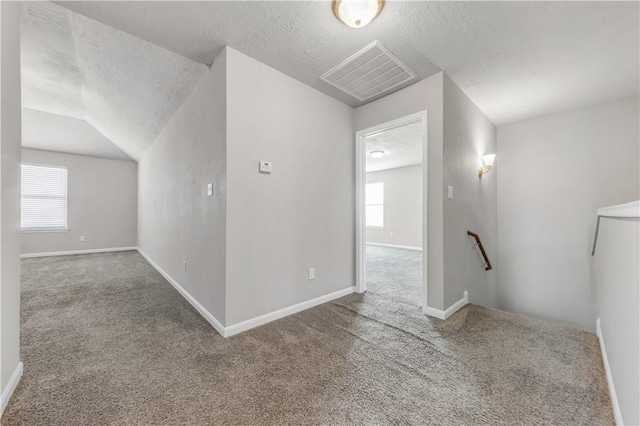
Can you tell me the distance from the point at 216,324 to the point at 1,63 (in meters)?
2.11

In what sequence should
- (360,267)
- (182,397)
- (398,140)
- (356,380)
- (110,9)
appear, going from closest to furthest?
(182,397)
(356,380)
(110,9)
(360,267)
(398,140)

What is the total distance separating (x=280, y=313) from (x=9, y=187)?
79.9 inches

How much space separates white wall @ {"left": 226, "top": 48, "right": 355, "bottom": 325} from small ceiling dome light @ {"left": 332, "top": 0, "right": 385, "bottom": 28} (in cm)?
94

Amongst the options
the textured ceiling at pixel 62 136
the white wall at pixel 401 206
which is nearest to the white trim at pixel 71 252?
the textured ceiling at pixel 62 136

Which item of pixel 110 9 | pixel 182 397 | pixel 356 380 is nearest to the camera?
pixel 182 397

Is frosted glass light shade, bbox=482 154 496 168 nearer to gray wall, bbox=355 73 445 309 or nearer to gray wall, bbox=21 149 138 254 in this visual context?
gray wall, bbox=355 73 445 309

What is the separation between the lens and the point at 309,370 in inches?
63.3

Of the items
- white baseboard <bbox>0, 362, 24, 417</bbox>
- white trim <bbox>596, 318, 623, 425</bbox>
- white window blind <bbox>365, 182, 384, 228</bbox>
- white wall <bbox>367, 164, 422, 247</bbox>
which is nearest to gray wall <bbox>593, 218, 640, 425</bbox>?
white trim <bbox>596, 318, 623, 425</bbox>

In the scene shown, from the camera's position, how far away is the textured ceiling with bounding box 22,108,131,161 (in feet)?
15.3

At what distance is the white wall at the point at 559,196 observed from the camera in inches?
119

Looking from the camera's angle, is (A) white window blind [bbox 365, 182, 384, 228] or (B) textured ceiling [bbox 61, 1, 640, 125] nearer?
(B) textured ceiling [bbox 61, 1, 640, 125]

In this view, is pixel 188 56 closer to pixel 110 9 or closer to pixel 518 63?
pixel 110 9

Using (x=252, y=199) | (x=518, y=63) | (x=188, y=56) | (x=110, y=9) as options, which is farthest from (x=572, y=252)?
(x=110, y=9)

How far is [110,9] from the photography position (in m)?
1.70
